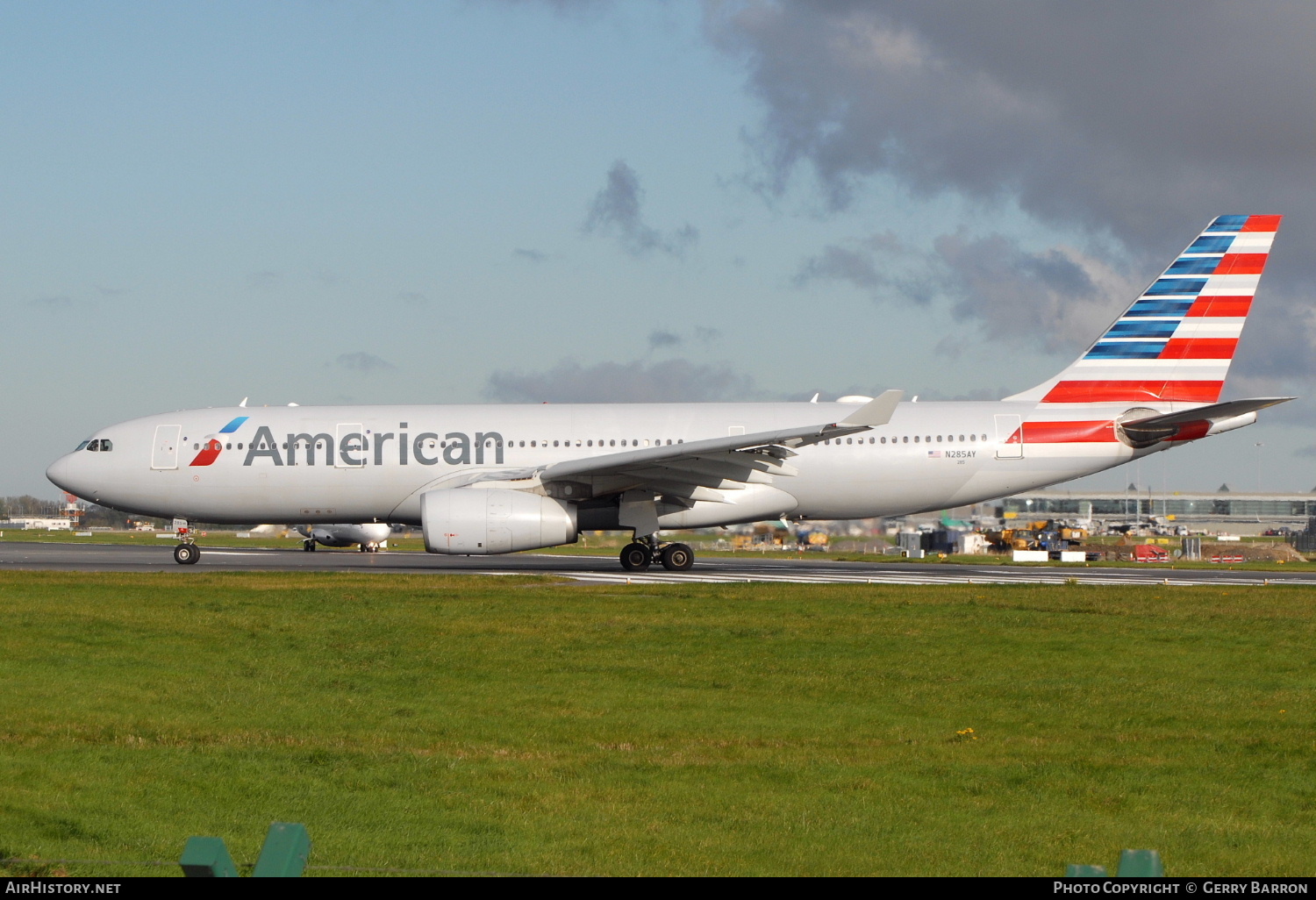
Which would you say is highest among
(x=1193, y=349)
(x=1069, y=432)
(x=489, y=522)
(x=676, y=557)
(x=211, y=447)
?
(x=1193, y=349)

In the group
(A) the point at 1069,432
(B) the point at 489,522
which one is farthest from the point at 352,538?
(A) the point at 1069,432

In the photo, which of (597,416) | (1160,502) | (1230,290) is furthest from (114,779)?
(1160,502)

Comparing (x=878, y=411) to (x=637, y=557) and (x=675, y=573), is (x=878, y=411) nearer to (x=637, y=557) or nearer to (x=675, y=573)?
(x=675, y=573)

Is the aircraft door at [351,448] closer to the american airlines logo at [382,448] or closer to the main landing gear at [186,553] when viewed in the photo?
the american airlines logo at [382,448]

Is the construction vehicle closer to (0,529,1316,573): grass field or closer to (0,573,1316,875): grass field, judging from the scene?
(0,529,1316,573): grass field

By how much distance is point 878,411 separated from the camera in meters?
23.9

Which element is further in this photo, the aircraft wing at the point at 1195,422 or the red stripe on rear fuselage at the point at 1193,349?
the red stripe on rear fuselage at the point at 1193,349

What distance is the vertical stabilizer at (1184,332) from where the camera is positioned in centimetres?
2794

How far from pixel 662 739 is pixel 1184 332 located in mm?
23314

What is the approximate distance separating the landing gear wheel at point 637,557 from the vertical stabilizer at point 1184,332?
9047 mm

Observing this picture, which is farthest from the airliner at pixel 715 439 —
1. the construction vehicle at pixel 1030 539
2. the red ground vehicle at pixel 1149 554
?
the construction vehicle at pixel 1030 539

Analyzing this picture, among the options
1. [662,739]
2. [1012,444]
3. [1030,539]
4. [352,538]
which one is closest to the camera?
[662,739]

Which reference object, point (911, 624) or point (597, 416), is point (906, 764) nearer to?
point (911, 624)

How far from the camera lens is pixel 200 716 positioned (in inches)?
362
